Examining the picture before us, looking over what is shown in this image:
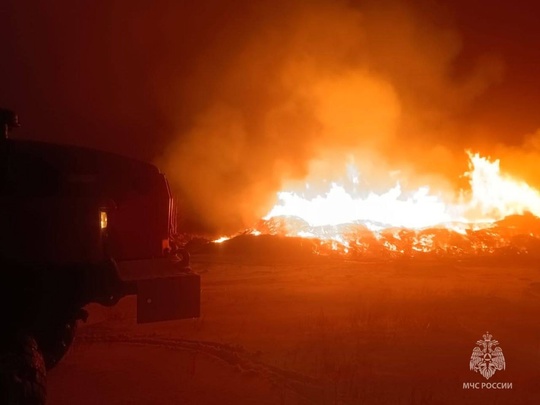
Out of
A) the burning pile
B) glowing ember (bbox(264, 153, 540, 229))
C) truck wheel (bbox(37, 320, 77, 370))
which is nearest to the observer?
truck wheel (bbox(37, 320, 77, 370))

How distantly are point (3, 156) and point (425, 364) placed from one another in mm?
5033

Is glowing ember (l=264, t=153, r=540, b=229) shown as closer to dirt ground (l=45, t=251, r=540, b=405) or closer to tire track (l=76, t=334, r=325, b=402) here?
dirt ground (l=45, t=251, r=540, b=405)

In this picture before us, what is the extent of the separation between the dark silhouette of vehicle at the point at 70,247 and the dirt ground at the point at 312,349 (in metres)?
1.32

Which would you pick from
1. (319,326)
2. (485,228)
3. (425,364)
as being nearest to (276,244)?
(485,228)

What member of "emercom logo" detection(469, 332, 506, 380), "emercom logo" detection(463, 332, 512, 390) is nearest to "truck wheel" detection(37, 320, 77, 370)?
"emercom logo" detection(463, 332, 512, 390)

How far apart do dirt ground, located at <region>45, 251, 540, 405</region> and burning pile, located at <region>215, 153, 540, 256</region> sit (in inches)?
420

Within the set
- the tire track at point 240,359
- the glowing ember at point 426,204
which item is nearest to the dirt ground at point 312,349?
the tire track at point 240,359

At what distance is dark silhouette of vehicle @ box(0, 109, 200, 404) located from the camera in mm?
3732

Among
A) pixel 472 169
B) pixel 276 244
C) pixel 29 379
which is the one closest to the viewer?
pixel 29 379

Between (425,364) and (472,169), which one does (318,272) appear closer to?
(425,364)

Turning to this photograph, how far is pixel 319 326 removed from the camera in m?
8.67

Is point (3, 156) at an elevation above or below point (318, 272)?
above

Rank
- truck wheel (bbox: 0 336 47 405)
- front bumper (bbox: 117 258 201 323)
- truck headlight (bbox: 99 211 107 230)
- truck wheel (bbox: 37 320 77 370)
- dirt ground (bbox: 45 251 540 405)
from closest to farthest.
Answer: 1. truck wheel (bbox: 0 336 47 405)
2. truck headlight (bbox: 99 211 107 230)
3. front bumper (bbox: 117 258 201 323)
4. truck wheel (bbox: 37 320 77 370)
5. dirt ground (bbox: 45 251 540 405)

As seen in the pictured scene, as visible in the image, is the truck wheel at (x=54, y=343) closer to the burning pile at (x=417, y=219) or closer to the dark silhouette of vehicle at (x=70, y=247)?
the dark silhouette of vehicle at (x=70, y=247)
